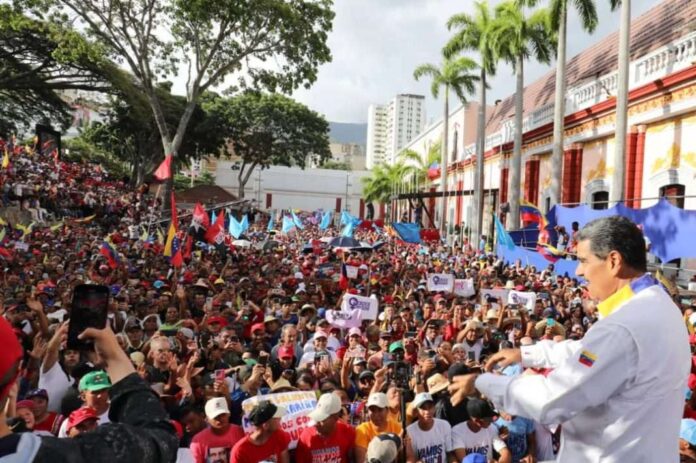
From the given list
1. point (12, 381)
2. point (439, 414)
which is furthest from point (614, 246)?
point (439, 414)

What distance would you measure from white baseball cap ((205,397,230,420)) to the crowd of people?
12mm

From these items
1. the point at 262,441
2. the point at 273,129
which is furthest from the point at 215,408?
the point at 273,129

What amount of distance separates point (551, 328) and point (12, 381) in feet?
24.0

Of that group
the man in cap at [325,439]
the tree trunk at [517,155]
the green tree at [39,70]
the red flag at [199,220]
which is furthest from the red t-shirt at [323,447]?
the tree trunk at [517,155]

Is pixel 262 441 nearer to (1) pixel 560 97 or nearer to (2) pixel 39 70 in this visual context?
(1) pixel 560 97

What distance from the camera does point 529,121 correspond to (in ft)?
89.0

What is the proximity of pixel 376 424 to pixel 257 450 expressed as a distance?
923mm

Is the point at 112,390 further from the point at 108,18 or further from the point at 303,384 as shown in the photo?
the point at 108,18

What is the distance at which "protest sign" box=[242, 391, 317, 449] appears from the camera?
4527 millimetres

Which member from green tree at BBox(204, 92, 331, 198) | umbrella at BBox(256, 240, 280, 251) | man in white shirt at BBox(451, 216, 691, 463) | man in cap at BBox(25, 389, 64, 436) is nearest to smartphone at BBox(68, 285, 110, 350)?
man in white shirt at BBox(451, 216, 691, 463)

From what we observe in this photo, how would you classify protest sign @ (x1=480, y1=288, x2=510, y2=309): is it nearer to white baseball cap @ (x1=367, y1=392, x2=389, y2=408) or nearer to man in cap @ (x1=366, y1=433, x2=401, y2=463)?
white baseball cap @ (x1=367, y1=392, x2=389, y2=408)

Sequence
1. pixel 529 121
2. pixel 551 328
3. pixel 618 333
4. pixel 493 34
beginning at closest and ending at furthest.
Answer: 1. pixel 618 333
2. pixel 551 328
3. pixel 493 34
4. pixel 529 121

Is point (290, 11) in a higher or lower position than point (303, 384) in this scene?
higher

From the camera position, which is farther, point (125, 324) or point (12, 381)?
point (125, 324)
